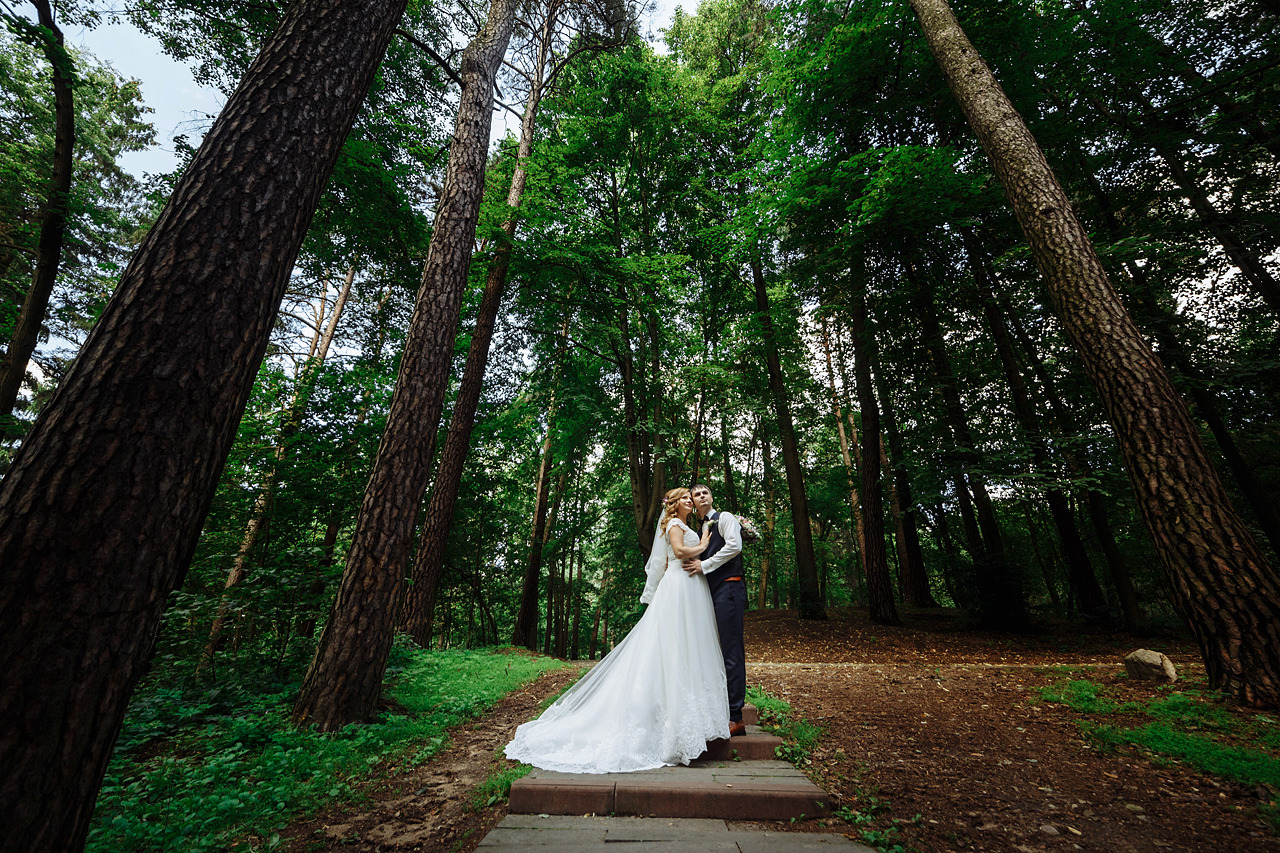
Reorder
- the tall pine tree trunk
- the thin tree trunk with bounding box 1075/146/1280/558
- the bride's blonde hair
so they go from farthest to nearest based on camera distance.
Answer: the thin tree trunk with bounding box 1075/146/1280/558
the tall pine tree trunk
the bride's blonde hair

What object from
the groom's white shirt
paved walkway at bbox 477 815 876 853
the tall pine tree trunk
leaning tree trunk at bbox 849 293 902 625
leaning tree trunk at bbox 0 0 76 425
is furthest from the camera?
leaning tree trunk at bbox 849 293 902 625

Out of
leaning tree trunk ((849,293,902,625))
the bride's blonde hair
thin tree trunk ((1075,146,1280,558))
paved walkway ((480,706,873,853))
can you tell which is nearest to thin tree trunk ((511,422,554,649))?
leaning tree trunk ((849,293,902,625))

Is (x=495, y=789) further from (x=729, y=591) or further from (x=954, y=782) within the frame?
(x=954, y=782)

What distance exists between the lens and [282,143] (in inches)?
88.0

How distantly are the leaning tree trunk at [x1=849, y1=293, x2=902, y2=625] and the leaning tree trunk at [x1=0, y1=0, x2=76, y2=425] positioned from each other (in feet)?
48.3

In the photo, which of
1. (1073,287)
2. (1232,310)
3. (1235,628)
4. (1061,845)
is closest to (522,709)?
(1061,845)

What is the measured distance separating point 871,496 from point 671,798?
31.4 ft

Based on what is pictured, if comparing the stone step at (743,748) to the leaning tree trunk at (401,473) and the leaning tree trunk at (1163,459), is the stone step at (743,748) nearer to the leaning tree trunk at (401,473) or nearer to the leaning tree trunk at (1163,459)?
the leaning tree trunk at (401,473)

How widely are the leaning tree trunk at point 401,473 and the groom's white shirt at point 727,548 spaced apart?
2.84 meters

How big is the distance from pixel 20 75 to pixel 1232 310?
26124mm

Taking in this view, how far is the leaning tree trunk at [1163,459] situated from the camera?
3605 millimetres

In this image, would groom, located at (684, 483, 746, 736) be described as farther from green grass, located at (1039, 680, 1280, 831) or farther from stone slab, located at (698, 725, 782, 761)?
green grass, located at (1039, 680, 1280, 831)

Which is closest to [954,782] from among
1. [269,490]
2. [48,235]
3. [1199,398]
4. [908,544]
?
[269,490]

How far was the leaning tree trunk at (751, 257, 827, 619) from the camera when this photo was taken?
11.3 metres
